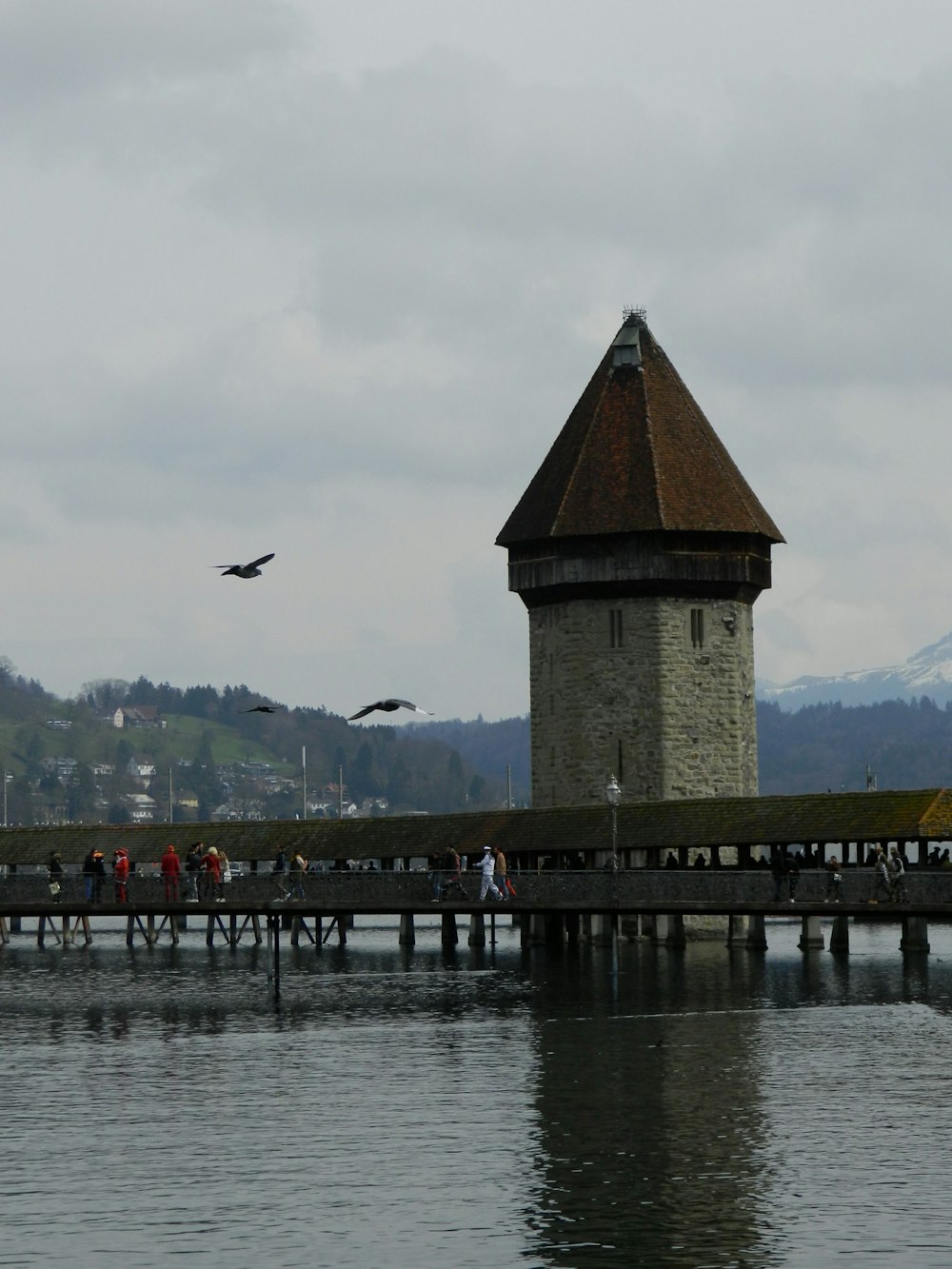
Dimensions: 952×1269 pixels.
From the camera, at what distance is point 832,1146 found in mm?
33062

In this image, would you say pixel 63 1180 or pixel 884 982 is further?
pixel 884 982

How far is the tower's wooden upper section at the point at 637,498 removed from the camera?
7744 centimetres

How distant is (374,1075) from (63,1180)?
1027 cm

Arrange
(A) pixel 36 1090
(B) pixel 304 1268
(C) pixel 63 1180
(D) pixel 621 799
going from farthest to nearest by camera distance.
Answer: (D) pixel 621 799 < (A) pixel 36 1090 < (C) pixel 63 1180 < (B) pixel 304 1268

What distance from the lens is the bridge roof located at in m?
64.6

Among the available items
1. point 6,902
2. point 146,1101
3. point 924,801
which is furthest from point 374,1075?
point 924,801

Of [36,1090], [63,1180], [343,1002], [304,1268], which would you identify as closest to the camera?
[304,1268]

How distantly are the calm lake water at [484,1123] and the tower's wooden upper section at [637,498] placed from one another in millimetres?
20413

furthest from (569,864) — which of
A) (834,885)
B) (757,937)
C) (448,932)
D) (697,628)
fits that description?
(834,885)

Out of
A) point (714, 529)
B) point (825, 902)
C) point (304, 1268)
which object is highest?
point (714, 529)

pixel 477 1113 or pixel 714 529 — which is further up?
pixel 714 529

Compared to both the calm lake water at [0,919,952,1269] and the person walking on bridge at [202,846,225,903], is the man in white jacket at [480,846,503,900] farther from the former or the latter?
the person walking on bridge at [202,846,225,903]

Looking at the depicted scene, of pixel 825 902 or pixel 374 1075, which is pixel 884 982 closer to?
pixel 825 902

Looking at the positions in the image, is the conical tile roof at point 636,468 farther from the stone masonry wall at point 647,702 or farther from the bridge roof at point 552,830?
the bridge roof at point 552,830
